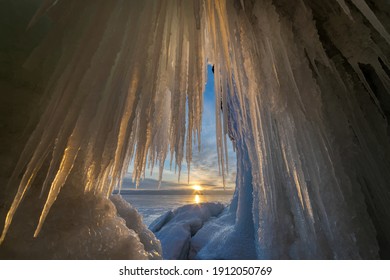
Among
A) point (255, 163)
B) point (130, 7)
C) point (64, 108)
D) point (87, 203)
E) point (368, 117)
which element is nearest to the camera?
point (64, 108)

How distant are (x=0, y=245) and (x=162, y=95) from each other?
4.82 ft

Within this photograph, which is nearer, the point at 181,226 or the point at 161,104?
the point at 161,104

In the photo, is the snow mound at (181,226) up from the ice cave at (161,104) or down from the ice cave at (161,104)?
down

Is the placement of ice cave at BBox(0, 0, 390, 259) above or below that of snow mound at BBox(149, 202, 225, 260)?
above

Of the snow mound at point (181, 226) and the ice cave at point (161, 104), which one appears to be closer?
the ice cave at point (161, 104)

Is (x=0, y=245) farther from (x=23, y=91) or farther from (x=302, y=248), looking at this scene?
(x=302, y=248)

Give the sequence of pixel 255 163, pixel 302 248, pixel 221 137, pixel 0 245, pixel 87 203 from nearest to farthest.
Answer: pixel 0 245 < pixel 87 203 < pixel 221 137 < pixel 302 248 < pixel 255 163

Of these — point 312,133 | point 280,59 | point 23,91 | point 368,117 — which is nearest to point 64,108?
point 23,91

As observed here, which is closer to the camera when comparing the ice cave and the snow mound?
the ice cave

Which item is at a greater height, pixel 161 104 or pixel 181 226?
pixel 161 104

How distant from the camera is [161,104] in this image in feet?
6.81

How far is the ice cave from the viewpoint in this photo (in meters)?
1.29

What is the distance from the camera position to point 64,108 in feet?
4.21

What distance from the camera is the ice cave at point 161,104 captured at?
1.29 meters
